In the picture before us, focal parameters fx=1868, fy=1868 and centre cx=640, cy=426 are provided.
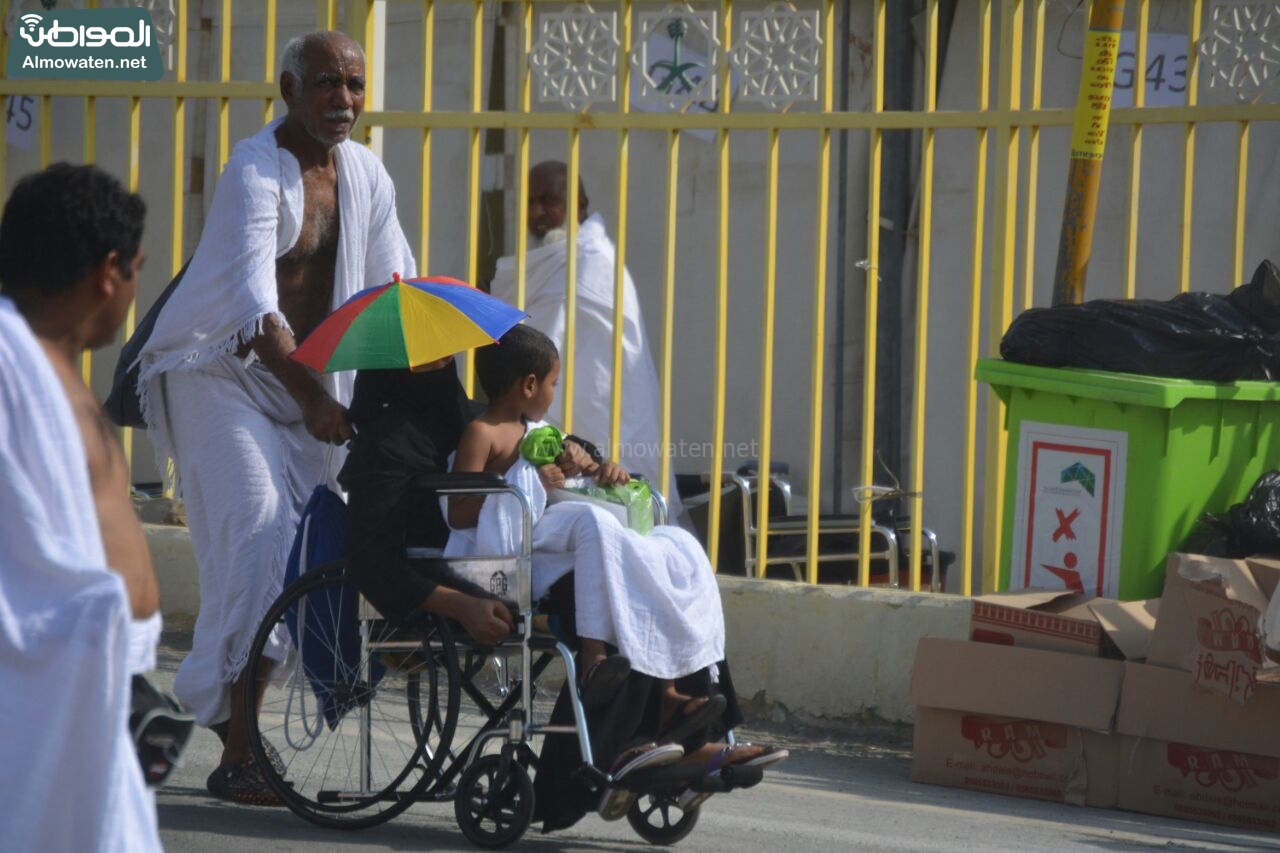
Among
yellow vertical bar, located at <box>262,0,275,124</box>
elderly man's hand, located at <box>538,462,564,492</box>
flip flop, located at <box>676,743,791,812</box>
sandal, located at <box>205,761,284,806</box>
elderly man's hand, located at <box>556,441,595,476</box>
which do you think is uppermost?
yellow vertical bar, located at <box>262,0,275,124</box>

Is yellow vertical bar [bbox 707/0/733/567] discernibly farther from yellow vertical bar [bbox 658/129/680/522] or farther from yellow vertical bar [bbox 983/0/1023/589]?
yellow vertical bar [bbox 983/0/1023/589]

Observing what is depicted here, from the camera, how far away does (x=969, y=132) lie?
823cm

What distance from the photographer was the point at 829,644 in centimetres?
620

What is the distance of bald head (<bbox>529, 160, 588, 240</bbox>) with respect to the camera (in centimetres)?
766

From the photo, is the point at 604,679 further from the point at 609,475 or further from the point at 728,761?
the point at 609,475

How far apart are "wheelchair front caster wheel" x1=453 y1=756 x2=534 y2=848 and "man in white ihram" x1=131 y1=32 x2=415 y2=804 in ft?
2.16

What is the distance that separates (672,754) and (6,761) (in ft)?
6.27

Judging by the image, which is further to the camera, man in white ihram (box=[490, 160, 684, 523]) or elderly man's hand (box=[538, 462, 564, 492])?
man in white ihram (box=[490, 160, 684, 523])

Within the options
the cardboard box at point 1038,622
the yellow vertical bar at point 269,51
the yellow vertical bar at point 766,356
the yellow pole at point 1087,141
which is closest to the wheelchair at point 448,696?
the cardboard box at point 1038,622

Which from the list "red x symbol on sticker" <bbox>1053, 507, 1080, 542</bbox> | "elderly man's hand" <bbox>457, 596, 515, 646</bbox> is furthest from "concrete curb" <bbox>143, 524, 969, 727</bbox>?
"elderly man's hand" <bbox>457, 596, 515, 646</bbox>

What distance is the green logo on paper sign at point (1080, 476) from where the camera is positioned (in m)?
5.54

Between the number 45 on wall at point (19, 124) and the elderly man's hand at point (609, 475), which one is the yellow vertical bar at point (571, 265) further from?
the number 45 on wall at point (19, 124)

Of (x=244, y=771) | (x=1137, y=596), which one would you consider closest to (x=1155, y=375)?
(x=1137, y=596)

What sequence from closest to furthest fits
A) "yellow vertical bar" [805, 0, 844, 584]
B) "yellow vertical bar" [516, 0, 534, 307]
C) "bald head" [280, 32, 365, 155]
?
"bald head" [280, 32, 365, 155] < "yellow vertical bar" [805, 0, 844, 584] < "yellow vertical bar" [516, 0, 534, 307]
